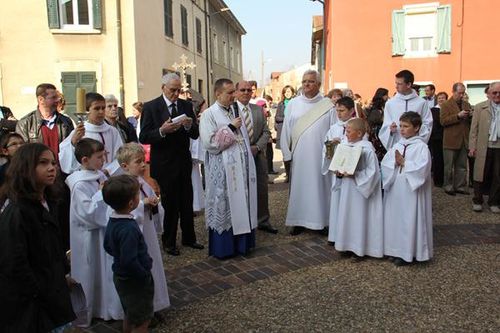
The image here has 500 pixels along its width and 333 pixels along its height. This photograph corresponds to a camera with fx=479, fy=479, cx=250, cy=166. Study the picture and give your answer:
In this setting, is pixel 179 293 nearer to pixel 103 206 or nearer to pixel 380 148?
pixel 103 206

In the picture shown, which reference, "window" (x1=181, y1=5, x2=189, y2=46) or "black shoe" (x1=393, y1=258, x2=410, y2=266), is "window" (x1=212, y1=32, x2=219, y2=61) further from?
"black shoe" (x1=393, y1=258, x2=410, y2=266)

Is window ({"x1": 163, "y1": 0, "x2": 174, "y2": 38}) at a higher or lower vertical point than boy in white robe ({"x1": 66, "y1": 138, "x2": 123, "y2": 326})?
higher

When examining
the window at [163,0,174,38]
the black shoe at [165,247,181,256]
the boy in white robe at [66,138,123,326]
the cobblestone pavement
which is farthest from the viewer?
the window at [163,0,174,38]

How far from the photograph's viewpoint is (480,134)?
725cm

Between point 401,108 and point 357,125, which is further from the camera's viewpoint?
point 401,108

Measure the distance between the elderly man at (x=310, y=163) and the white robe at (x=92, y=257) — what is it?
2.93m

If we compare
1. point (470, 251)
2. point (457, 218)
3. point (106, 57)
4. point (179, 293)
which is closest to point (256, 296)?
point (179, 293)

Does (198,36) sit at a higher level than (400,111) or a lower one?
higher

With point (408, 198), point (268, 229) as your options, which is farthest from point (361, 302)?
point (268, 229)

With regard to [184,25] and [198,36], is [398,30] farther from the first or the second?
[198,36]

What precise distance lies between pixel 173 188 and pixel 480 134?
191 inches

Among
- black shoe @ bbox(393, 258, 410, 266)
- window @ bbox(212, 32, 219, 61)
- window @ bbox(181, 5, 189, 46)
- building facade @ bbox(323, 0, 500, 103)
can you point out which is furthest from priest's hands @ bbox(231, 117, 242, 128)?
window @ bbox(212, 32, 219, 61)

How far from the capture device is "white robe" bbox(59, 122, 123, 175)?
433 cm

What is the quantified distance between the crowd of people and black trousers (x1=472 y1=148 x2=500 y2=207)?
17mm
